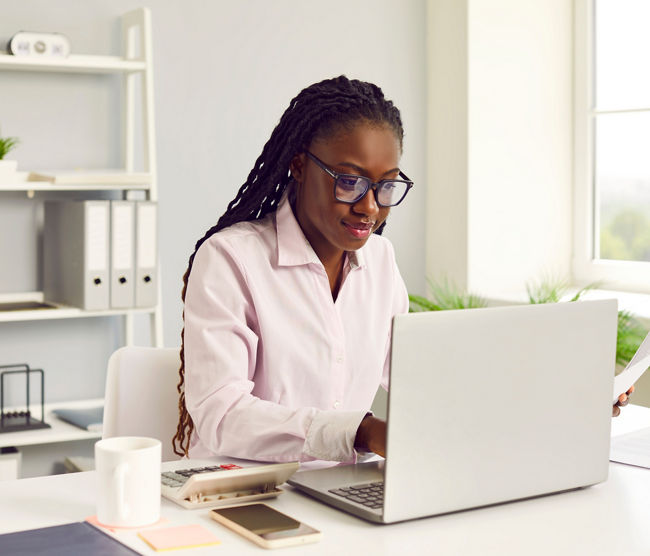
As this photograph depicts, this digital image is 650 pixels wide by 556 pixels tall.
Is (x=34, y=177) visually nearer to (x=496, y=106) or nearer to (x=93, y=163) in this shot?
(x=93, y=163)

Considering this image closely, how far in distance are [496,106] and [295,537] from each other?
2.57 metres

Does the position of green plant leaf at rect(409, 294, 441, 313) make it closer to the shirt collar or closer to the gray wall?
the gray wall

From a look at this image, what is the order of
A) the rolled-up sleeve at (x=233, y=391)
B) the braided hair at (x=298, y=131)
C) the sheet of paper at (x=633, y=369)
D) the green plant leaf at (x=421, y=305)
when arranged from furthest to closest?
the green plant leaf at (x=421, y=305) → the braided hair at (x=298, y=131) → the sheet of paper at (x=633, y=369) → the rolled-up sleeve at (x=233, y=391)

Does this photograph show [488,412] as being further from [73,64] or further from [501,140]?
[501,140]

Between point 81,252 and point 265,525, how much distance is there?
1728mm

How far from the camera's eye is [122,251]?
2.63 metres

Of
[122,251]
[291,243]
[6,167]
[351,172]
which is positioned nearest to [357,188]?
[351,172]

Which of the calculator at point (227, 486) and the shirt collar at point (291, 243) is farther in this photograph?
the shirt collar at point (291, 243)

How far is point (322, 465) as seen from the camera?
130cm

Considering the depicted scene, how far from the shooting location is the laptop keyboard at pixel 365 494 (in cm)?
106

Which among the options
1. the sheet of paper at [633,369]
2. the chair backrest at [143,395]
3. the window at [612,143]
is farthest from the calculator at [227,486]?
the window at [612,143]

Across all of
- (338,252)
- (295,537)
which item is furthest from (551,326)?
(338,252)

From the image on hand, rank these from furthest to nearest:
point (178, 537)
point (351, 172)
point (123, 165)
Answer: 1. point (123, 165)
2. point (351, 172)
3. point (178, 537)

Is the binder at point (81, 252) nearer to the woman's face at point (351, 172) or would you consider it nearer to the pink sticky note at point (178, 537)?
the woman's face at point (351, 172)
